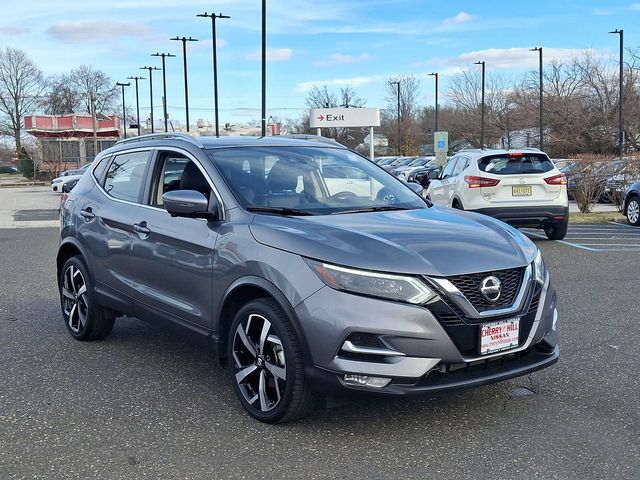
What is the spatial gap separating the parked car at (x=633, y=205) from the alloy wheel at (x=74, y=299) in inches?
490

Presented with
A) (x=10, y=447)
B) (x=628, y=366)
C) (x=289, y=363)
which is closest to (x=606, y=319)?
(x=628, y=366)

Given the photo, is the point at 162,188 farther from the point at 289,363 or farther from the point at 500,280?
the point at 500,280

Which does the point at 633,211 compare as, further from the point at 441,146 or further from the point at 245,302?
the point at 441,146

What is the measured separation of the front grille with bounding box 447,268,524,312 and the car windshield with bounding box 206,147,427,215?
3.64 ft

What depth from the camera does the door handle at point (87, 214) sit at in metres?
5.72

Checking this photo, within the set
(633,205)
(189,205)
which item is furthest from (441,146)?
(189,205)

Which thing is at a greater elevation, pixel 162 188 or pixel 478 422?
pixel 162 188

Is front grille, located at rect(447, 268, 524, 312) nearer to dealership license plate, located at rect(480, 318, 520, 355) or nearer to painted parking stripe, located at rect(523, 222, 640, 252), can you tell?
dealership license plate, located at rect(480, 318, 520, 355)

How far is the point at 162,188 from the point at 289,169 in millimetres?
975

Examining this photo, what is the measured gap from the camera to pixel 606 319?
6.54 meters

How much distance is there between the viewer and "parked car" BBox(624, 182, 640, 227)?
14891 mm

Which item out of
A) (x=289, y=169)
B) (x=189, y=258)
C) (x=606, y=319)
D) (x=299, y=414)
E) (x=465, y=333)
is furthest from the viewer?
(x=606, y=319)

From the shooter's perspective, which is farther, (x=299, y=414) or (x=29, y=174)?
(x=29, y=174)

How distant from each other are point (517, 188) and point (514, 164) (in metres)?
0.46
